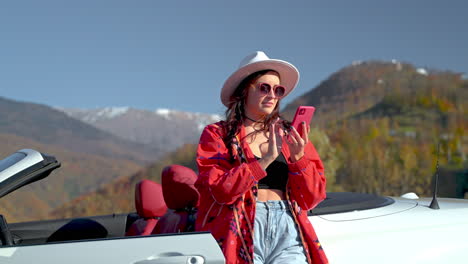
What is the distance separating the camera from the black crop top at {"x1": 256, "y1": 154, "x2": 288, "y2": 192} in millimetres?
2289

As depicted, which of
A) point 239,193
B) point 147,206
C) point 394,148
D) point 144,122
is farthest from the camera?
point 144,122

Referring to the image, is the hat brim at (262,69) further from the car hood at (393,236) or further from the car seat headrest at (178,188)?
the car hood at (393,236)

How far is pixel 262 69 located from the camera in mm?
2432

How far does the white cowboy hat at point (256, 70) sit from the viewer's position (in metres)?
2.39

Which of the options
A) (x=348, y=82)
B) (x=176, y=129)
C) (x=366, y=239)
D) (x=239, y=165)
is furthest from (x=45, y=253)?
(x=176, y=129)

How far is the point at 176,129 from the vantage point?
135875 mm


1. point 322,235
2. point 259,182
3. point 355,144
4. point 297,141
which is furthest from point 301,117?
point 355,144

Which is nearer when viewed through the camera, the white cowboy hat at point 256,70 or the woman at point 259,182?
the woman at point 259,182

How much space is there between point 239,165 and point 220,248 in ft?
1.27

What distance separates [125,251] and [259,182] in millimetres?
676

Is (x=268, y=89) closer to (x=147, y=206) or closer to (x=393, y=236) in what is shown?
(x=393, y=236)

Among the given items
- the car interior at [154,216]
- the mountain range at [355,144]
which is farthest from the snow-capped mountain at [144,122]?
the car interior at [154,216]

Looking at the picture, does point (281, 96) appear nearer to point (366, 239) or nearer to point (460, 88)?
point (366, 239)

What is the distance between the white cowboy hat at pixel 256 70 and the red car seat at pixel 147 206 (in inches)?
38.2
